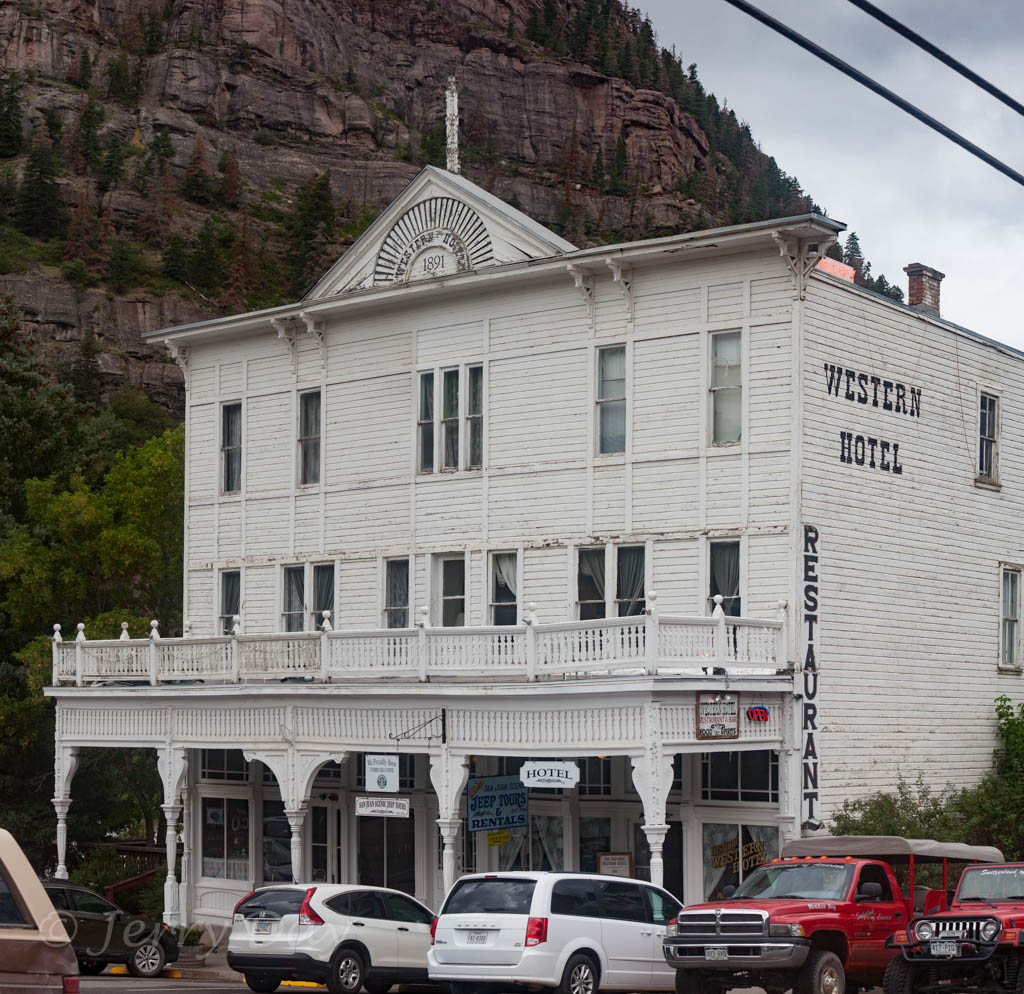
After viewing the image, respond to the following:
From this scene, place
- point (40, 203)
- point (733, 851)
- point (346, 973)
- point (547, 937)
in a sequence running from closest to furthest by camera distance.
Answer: point (547, 937) → point (346, 973) → point (733, 851) → point (40, 203)

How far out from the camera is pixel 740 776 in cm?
2581

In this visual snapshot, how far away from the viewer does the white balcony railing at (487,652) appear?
23.0 metres

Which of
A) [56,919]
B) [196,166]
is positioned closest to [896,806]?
[56,919]

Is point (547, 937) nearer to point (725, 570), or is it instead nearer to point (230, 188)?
point (725, 570)

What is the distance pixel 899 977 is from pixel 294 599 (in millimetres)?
17259

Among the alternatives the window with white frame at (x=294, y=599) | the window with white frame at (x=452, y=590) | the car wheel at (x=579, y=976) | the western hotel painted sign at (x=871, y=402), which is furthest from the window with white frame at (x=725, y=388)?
the car wheel at (x=579, y=976)

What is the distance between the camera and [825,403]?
2617cm

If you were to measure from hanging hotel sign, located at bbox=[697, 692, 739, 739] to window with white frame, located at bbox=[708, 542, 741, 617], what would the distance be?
2620 mm

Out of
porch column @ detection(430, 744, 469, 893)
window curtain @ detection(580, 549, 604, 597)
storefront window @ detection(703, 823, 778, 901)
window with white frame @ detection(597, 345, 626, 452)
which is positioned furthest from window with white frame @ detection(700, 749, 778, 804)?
window with white frame @ detection(597, 345, 626, 452)

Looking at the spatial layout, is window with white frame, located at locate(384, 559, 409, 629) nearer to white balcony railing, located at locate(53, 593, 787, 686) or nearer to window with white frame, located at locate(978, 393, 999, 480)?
white balcony railing, located at locate(53, 593, 787, 686)

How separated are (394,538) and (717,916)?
1357cm

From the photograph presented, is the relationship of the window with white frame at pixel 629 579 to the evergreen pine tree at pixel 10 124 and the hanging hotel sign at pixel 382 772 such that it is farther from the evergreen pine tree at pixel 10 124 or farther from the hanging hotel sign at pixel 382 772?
the evergreen pine tree at pixel 10 124

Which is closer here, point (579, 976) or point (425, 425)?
point (579, 976)

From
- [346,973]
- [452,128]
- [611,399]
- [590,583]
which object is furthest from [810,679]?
[452,128]
